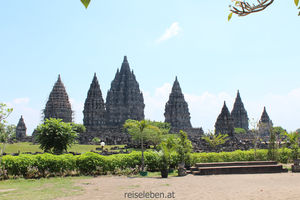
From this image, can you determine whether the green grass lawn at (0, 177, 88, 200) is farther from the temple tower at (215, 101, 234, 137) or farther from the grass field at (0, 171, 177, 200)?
the temple tower at (215, 101, 234, 137)

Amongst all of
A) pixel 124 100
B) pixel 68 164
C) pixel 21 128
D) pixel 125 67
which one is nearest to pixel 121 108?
pixel 124 100

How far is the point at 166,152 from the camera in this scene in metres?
17.5

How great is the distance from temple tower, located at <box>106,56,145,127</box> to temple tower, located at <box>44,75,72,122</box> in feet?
48.8

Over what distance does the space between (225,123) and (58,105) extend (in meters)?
41.6

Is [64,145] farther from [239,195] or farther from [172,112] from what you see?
[172,112]

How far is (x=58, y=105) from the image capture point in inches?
2842

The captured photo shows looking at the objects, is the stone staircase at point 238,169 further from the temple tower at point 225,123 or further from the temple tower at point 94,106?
the temple tower at point 94,106

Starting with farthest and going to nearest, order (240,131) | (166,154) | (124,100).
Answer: (124,100)
(240,131)
(166,154)

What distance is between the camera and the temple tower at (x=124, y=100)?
278 ft

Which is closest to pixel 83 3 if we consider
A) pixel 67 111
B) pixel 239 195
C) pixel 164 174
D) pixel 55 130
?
pixel 239 195

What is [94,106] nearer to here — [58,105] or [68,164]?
[58,105]

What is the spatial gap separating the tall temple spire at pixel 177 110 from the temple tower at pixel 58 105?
27.7 m

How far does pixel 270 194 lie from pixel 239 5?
30.3 ft

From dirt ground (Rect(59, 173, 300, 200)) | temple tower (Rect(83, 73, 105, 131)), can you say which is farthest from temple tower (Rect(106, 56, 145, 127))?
dirt ground (Rect(59, 173, 300, 200))
